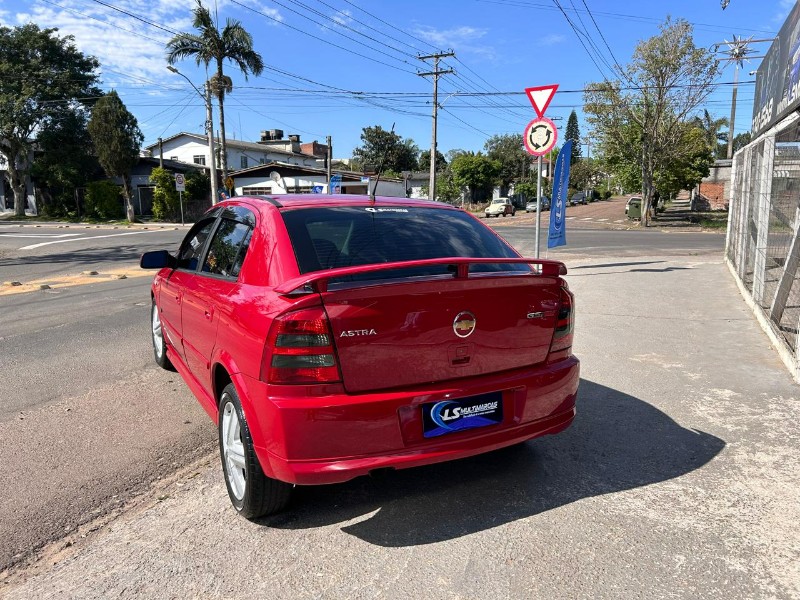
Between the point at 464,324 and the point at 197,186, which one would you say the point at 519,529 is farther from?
the point at 197,186

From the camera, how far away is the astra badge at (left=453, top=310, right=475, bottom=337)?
110 inches

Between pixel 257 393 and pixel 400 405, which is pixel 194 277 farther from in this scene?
pixel 400 405

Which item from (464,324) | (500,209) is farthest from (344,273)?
(500,209)

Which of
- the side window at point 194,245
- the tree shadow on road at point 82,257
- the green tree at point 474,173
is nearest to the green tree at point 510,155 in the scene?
the green tree at point 474,173

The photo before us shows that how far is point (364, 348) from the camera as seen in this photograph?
A: 8.55ft

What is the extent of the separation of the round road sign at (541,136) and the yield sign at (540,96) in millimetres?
143

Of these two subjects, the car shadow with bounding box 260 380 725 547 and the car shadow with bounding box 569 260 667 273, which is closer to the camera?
the car shadow with bounding box 260 380 725 547

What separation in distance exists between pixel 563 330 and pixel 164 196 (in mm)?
42046

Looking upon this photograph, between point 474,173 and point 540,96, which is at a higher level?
point 474,173

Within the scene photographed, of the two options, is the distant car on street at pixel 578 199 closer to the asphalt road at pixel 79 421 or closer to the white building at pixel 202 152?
the white building at pixel 202 152

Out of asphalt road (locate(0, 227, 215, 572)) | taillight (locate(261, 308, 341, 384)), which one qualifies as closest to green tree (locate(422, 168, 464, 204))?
asphalt road (locate(0, 227, 215, 572))

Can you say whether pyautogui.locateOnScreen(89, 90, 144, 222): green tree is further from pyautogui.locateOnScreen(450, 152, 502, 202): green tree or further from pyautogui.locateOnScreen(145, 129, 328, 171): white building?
pyautogui.locateOnScreen(450, 152, 502, 202): green tree

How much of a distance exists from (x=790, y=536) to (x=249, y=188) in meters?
47.3

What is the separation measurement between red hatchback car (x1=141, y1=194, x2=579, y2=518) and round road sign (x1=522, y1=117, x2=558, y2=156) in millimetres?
5959
